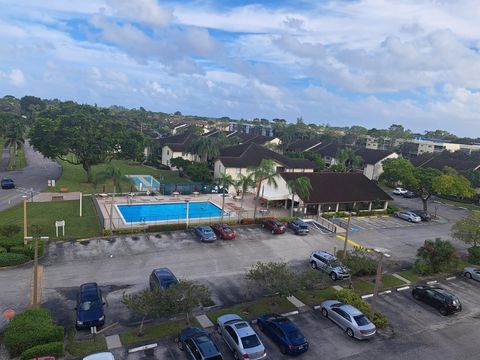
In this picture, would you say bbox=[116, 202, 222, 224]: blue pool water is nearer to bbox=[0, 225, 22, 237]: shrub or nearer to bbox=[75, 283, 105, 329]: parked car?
bbox=[0, 225, 22, 237]: shrub

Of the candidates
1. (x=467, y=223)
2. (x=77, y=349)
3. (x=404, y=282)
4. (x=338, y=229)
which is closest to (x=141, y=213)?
(x=338, y=229)

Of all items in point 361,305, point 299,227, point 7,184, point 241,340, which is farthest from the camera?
point 7,184

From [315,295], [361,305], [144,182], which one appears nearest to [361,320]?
[361,305]

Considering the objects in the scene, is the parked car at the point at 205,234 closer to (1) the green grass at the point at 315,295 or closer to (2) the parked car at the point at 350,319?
(1) the green grass at the point at 315,295

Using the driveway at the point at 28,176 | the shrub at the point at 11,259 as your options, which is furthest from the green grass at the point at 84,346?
the driveway at the point at 28,176

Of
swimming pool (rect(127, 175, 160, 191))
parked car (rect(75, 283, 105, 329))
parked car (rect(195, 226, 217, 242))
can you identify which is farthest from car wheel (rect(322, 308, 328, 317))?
swimming pool (rect(127, 175, 160, 191))

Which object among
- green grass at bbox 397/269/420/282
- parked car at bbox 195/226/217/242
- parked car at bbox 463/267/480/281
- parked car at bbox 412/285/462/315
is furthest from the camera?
parked car at bbox 195/226/217/242

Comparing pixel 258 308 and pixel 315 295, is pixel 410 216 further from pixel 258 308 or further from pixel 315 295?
pixel 258 308
